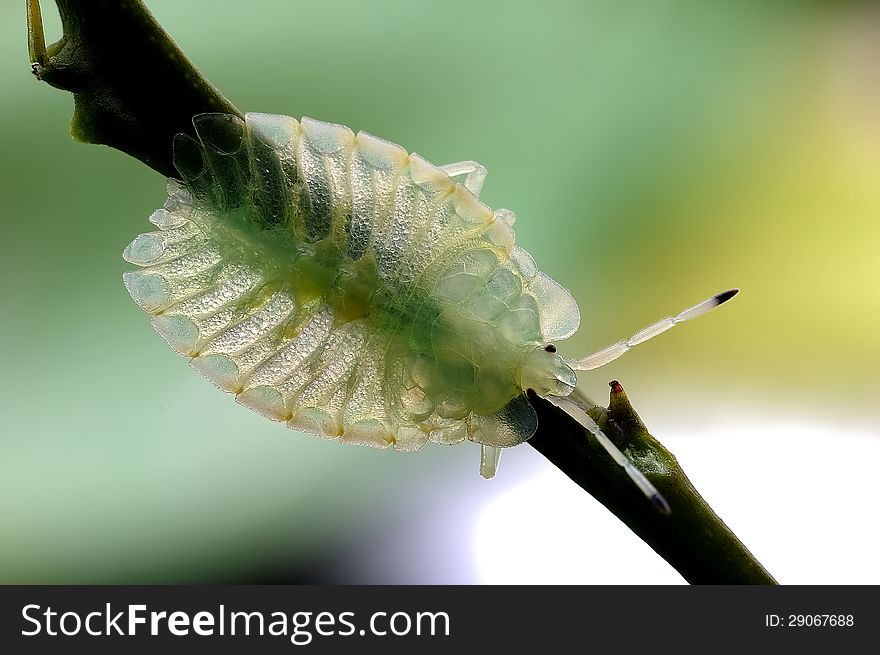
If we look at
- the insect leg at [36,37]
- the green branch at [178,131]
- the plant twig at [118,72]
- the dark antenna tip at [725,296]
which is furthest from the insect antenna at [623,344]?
the insect leg at [36,37]

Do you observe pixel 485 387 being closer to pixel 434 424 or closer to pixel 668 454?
pixel 434 424

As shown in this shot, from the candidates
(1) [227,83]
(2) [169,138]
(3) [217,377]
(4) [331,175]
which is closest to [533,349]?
(4) [331,175]

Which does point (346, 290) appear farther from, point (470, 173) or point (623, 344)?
point (623, 344)

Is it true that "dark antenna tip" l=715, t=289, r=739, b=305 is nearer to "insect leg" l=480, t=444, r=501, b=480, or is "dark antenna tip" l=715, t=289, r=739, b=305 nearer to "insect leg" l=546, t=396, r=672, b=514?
"insect leg" l=546, t=396, r=672, b=514

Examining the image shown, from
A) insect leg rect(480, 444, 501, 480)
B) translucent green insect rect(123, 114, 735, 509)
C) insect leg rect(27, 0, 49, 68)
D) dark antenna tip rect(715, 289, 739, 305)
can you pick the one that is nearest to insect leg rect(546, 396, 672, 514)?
translucent green insect rect(123, 114, 735, 509)

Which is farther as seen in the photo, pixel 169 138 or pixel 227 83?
pixel 227 83
